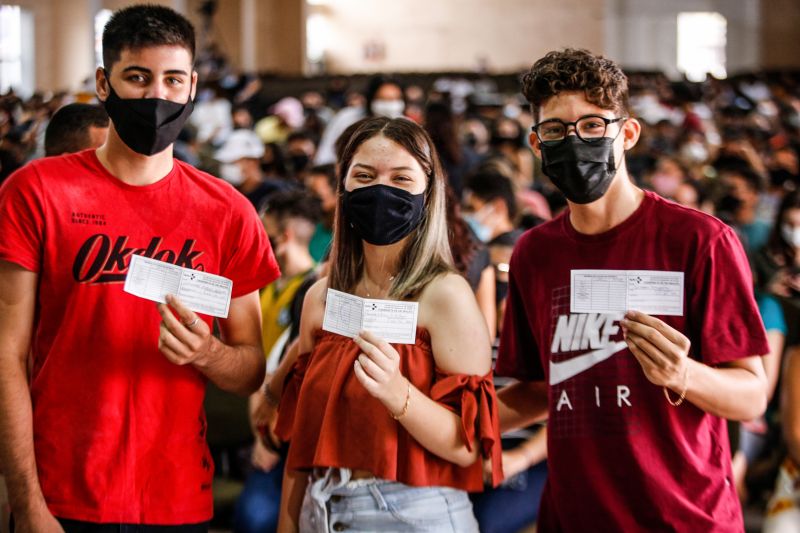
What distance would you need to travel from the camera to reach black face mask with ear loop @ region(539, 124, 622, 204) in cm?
237

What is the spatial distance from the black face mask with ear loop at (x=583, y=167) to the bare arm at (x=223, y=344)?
872mm

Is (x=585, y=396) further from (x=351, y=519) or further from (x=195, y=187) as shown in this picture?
(x=195, y=187)

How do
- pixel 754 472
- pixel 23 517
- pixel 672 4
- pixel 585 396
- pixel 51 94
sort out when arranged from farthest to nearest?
1. pixel 672 4
2. pixel 754 472
3. pixel 51 94
4. pixel 585 396
5. pixel 23 517

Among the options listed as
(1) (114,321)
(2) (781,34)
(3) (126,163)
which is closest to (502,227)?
(3) (126,163)

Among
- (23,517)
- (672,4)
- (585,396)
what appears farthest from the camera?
(672,4)

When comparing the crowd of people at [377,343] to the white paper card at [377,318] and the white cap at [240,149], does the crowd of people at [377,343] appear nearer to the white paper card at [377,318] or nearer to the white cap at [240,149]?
the white paper card at [377,318]

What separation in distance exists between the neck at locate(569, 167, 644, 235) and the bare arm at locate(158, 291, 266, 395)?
0.91m

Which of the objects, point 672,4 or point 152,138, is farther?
point 672,4

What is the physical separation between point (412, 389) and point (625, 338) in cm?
52

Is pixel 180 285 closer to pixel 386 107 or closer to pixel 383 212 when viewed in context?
pixel 383 212

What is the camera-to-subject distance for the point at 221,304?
2338 mm

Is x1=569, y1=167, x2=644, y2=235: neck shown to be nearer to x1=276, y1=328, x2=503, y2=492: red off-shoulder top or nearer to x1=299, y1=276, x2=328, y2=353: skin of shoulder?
x1=276, y1=328, x2=503, y2=492: red off-shoulder top

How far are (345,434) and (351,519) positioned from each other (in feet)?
0.70

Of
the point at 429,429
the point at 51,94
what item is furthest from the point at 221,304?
the point at 51,94
